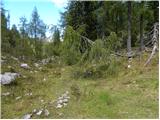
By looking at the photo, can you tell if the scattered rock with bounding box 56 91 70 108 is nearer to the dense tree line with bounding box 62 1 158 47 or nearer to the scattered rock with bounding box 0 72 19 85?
the scattered rock with bounding box 0 72 19 85

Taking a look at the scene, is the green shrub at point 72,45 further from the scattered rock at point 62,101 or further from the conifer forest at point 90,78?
the scattered rock at point 62,101

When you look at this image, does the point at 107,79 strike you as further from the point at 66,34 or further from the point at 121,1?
the point at 121,1

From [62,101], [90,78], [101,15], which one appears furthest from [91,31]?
[62,101]

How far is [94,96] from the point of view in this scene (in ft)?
27.8

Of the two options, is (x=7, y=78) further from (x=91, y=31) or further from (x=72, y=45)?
(x=91, y=31)

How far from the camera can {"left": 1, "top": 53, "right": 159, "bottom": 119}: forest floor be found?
7.26 meters

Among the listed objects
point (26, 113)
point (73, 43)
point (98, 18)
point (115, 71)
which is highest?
point (98, 18)

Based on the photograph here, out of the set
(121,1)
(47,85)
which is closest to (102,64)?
(47,85)

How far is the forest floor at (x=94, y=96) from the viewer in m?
7.26

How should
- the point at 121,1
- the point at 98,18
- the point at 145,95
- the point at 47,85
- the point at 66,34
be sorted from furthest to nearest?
the point at 98,18
the point at 121,1
the point at 66,34
the point at 47,85
the point at 145,95

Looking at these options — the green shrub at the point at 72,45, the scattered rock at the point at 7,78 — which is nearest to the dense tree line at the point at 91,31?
the green shrub at the point at 72,45

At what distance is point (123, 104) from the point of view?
25.5 ft

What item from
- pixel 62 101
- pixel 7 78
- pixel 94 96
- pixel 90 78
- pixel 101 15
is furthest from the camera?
pixel 101 15

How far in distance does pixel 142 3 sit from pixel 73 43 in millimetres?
6893
